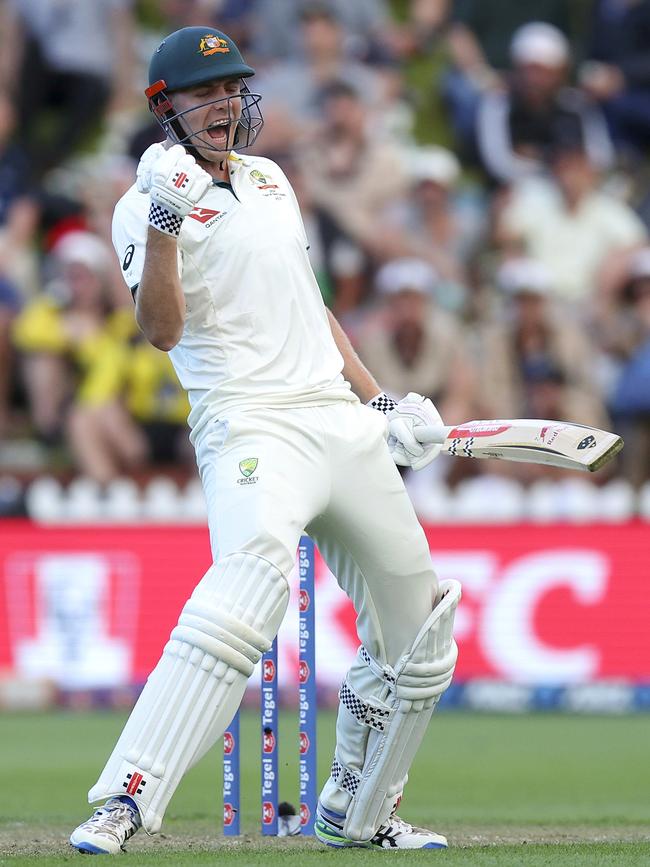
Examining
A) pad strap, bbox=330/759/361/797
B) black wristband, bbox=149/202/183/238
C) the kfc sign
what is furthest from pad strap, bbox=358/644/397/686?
the kfc sign

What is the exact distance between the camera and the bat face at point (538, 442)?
3.96 m

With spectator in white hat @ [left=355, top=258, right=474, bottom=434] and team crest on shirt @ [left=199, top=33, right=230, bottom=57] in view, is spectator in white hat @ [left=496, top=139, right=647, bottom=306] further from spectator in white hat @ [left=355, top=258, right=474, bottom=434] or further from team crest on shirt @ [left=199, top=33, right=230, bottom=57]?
team crest on shirt @ [left=199, top=33, right=230, bottom=57]

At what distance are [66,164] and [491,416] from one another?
3.83 m

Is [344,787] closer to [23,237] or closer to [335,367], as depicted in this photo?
[335,367]

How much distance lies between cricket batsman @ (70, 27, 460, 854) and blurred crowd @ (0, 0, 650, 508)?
18.3 feet

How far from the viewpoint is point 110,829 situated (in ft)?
11.9

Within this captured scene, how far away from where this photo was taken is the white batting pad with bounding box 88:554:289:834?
12.1ft

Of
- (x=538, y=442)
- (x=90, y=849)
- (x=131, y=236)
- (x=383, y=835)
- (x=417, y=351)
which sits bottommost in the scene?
(x=383, y=835)

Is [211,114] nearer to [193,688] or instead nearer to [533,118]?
[193,688]

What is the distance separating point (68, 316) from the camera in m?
10.3

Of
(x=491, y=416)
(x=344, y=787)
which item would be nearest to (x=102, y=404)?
(x=491, y=416)

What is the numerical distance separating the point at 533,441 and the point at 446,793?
7.81 feet

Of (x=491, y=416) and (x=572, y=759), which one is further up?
(x=491, y=416)

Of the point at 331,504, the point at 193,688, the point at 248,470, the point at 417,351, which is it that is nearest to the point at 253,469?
the point at 248,470
